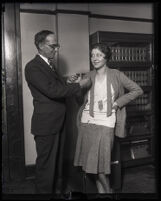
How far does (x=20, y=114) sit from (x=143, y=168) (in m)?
1.87

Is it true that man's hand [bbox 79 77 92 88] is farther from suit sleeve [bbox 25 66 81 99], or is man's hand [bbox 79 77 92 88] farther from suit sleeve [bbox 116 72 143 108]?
suit sleeve [bbox 116 72 143 108]

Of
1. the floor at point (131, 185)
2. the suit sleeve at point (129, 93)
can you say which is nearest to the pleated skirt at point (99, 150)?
the suit sleeve at point (129, 93)

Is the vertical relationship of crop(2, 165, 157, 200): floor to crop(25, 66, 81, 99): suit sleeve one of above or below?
below

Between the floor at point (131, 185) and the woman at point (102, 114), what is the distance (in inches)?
22.5

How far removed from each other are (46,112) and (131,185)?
151 cm

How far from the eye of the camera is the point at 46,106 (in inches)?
90.7

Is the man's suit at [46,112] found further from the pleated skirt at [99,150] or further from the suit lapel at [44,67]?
the pleated skirt at [99,150]

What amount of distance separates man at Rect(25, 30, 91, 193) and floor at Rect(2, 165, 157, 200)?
465 millimetres

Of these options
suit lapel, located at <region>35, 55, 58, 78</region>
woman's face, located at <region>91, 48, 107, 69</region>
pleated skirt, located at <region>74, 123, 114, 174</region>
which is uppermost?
woman's face, located at <region>91, 48, 107, 69</region>

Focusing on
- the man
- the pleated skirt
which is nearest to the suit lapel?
the man

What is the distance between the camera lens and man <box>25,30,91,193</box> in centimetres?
225

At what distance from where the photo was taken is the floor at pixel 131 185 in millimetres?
2879

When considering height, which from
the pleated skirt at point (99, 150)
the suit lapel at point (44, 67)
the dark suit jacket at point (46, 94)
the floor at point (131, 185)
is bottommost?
the floor at point (131, 185)

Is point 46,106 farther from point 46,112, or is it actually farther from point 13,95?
point 13,95
